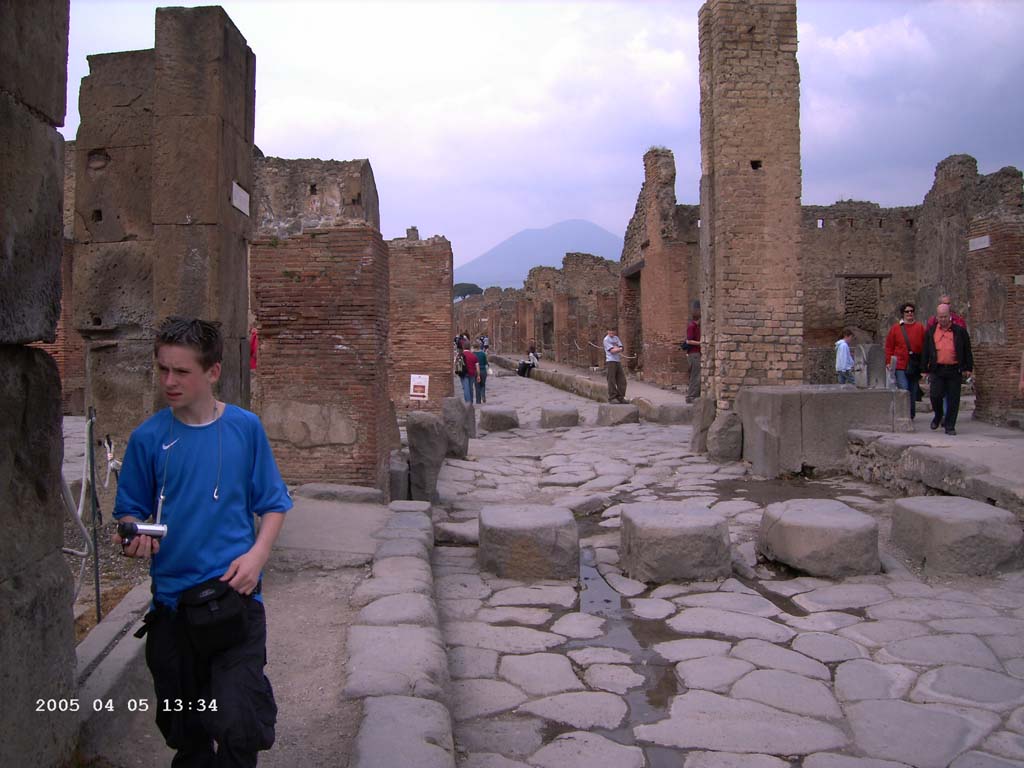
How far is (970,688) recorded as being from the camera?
3.68 meters

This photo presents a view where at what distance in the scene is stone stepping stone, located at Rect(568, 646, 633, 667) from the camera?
4062 mm

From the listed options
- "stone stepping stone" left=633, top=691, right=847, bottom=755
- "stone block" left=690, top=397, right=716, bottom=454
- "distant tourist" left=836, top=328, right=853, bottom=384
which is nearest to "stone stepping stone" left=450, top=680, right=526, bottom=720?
"stone stepping stone" left=633, top=691, right=847, bottom=755

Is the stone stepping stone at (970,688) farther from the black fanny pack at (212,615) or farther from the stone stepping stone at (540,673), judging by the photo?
the black fanny pack at (212,615)

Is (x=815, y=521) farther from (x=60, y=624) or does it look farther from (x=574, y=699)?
(x=60, y=624)

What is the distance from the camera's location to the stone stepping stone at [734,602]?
4.78 m

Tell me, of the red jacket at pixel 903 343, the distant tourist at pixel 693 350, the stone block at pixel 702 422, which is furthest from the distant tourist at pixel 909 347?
the distant tourist at pixel 693 350

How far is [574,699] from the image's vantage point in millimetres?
3635

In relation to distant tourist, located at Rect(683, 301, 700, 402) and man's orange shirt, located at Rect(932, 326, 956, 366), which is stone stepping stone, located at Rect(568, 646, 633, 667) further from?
distant tourist, located at Rect(683, 301, 700, 402)

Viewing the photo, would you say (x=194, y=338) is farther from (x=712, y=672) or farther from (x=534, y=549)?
(x=534, y=549)

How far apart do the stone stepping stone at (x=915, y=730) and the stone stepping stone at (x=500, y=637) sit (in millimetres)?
1465

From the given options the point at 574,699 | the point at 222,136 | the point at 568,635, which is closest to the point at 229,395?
the point at 222,136

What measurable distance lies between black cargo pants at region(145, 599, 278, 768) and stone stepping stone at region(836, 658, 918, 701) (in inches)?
100

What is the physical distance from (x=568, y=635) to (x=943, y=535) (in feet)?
8.45

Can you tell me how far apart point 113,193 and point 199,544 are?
12.9 ft
